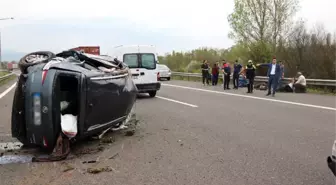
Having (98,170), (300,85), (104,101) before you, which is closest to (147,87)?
(300,85)

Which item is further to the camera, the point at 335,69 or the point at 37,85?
the point at 335,69

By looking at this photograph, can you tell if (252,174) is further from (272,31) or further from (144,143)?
(272,31)

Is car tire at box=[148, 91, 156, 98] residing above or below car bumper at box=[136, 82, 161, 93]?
below

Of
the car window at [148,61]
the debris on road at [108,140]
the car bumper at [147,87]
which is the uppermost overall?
the car window at [148,61]

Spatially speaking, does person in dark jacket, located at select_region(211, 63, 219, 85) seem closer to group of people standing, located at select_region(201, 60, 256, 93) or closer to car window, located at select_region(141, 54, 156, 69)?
group of people standing, located at select_region(201, 60, 256, 93)

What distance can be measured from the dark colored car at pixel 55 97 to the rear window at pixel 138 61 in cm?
879

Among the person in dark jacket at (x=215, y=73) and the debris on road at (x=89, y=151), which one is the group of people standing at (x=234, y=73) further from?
the debris on road at (x=89, y=151)

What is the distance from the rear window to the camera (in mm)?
15320

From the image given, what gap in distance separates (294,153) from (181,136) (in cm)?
222

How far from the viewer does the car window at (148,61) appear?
15413 mm

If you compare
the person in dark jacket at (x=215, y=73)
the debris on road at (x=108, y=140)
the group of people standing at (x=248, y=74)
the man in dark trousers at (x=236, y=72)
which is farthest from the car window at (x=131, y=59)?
the person in dark jacket at (x=215, y=73)

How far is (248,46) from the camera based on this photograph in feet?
109

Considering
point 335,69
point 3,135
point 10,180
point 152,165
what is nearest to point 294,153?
point 152,165

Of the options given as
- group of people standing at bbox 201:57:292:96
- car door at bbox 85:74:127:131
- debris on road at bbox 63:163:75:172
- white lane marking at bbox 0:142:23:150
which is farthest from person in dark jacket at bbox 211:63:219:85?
debris on road at bbox 63:163:75:172
